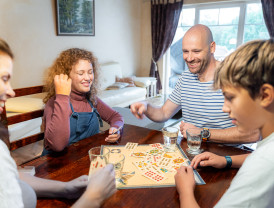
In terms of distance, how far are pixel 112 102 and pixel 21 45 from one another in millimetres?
1803

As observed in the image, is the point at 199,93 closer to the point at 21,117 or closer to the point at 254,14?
the point at 21,117

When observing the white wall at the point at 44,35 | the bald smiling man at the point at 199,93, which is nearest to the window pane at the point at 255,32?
the white wall at the point at 44,35

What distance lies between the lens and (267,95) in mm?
610

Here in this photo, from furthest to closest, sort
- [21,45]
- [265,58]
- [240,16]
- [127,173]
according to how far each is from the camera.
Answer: [240,16]
[21,45]
[127,173]
[265,58]

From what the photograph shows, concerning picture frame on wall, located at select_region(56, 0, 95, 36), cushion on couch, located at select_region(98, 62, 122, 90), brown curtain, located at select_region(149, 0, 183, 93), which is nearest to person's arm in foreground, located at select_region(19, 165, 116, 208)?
picture frame on wall, located at select_region(56, 0, 95, 36)

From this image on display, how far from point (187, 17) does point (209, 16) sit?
1.82ft

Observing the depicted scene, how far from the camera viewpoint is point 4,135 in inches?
54.9

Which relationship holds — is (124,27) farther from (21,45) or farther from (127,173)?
(127,173)

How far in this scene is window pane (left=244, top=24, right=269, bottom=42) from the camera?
474 cm

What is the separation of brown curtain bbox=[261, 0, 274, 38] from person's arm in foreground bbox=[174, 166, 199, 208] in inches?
182

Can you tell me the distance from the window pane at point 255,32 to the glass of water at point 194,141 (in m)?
4.33

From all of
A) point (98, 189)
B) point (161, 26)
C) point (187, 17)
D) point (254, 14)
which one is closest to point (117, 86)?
point (161, 26)

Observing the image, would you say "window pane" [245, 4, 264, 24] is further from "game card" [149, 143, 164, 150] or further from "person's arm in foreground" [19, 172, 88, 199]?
"person's arm in foreground" [19, 172, 88, 199]

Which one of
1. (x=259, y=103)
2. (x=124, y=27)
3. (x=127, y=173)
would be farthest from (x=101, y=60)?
(x=259, y=103)
